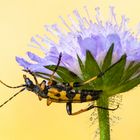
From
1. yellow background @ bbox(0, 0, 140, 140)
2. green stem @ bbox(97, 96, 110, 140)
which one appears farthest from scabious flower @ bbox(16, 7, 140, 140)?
yellow background @ bbox(0, 0, 140, 140)

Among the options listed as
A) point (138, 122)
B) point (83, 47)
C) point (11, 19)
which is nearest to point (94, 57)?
point (83, 47)

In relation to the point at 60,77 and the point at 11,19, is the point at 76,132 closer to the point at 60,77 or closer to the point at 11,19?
the point at 11,19

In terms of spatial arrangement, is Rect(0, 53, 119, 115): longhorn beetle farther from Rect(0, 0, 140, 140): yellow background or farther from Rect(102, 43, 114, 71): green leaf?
Rect(0, 0, 140, 140): yellow background

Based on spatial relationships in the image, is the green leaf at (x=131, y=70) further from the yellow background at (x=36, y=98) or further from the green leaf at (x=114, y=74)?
the yellow background at (x=36, y=98)

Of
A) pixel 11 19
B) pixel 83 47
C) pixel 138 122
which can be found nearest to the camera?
pixel 83 47

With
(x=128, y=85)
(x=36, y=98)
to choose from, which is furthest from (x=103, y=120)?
(x=36, y=98)

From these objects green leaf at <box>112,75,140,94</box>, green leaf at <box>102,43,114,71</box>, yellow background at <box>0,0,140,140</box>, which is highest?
yellow background at <box>0,0,140,140</box>

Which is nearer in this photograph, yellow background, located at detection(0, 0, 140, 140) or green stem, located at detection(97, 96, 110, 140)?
green stem, located at detection(97, 96, 110, 140)

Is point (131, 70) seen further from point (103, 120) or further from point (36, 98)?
point (36, 98)
